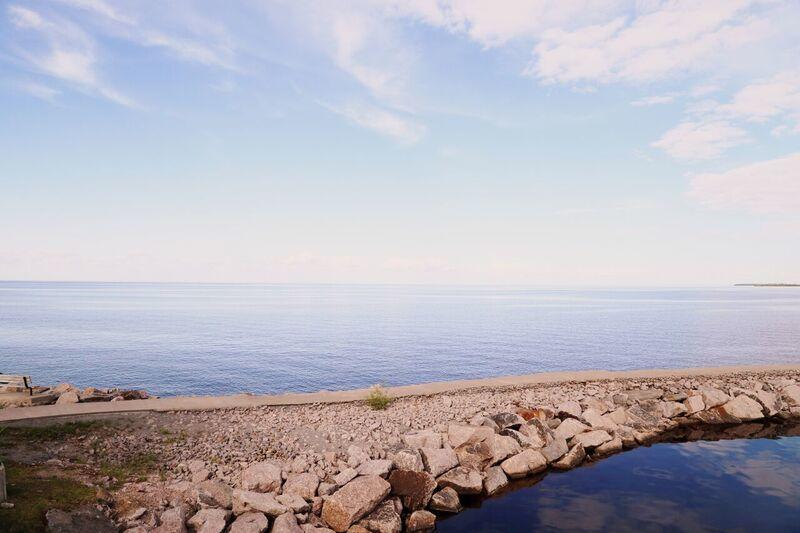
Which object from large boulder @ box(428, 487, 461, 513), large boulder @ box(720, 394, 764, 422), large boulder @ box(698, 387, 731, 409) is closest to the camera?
large boulder @ box(428, 487, 461, 513)

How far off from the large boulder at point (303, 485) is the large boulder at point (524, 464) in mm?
7074

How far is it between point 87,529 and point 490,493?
11600 mm

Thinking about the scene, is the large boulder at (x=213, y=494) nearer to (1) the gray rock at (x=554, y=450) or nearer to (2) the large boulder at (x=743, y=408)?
(1) the gray rock at (x=554, y=450)

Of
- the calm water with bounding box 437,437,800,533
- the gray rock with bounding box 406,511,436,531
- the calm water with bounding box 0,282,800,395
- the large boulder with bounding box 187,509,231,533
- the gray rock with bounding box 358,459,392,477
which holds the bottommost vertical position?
the calm water with bounding box 0,282,800,395

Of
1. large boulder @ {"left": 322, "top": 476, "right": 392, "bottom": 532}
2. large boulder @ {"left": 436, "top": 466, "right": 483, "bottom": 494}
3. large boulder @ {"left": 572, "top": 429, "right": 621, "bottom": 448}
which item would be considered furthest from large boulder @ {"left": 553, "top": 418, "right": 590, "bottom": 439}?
large boulder @ {"left": 322, "top": 476, "right": 392, "bottom": 532}

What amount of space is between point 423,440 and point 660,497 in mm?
8169

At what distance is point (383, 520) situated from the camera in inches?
531

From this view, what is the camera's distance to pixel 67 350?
2018 inches

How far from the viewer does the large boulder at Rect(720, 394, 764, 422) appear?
79.9ft

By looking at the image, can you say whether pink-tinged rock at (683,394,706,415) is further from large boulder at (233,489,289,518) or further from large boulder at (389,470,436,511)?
large boulder at (233,489,289,518)

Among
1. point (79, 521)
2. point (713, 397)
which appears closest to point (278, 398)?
point (79, 521)

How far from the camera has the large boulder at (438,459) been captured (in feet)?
53.3

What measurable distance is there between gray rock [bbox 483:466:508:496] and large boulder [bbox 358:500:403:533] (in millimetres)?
3938

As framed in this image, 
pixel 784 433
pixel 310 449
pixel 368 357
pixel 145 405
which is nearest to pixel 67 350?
pixel 368 357
